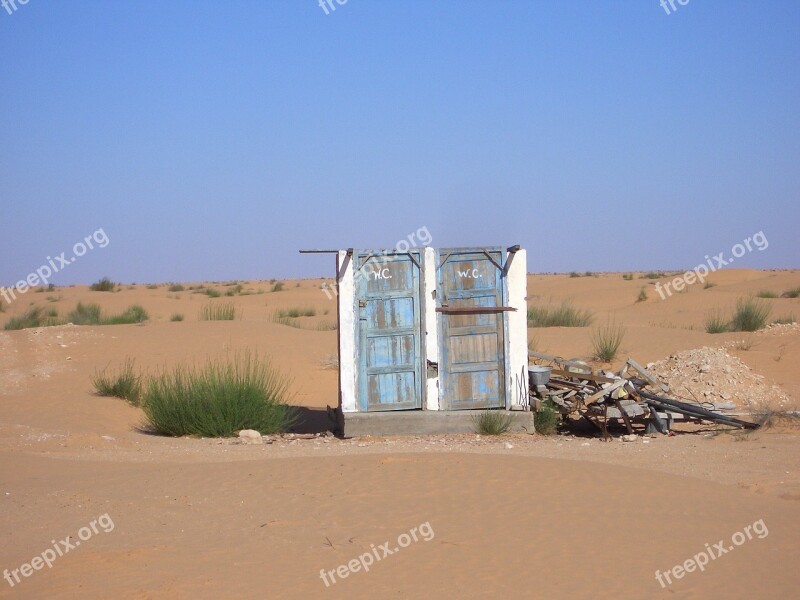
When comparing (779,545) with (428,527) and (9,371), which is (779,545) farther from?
(9,371)

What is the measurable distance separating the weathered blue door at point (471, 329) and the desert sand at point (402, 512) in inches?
30.1

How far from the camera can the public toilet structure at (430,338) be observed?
40.3ft

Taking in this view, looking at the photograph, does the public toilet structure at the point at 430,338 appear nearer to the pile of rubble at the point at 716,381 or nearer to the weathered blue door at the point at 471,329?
the weathered blue door at the point at 471,329

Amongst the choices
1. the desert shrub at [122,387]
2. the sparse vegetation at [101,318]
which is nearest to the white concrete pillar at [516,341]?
the desert shrub at [122,387]

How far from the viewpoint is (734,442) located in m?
11.2

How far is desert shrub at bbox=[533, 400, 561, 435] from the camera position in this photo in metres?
12.7

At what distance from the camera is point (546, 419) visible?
12742 mm

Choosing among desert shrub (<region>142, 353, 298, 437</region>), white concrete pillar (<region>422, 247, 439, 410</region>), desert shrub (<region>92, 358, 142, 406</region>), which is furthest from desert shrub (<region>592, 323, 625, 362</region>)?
desert shrub (<region>92, 358, 142, 406</region>)

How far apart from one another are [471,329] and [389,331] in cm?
126

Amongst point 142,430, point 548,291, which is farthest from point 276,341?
point 548,291

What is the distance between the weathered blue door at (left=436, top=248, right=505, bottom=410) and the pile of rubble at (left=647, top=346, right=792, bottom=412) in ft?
14.4

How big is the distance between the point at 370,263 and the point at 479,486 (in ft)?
15.8

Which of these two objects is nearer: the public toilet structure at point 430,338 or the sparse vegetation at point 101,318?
the public toilet structure at point 430,338

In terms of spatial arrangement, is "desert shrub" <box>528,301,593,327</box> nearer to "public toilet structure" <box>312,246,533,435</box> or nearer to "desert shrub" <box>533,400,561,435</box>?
"desert shrub" <box>533,400,561,435</box>
